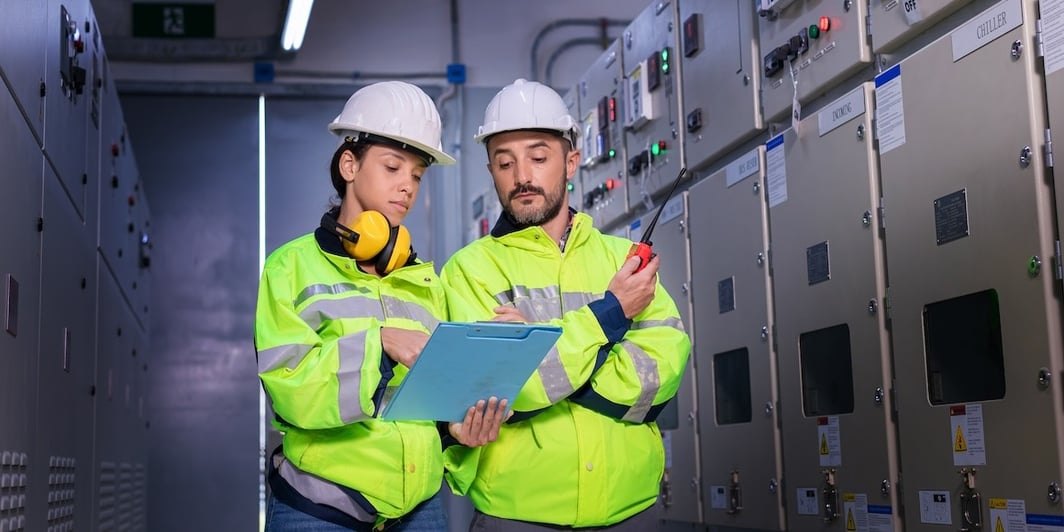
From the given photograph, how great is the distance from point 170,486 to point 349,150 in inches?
270

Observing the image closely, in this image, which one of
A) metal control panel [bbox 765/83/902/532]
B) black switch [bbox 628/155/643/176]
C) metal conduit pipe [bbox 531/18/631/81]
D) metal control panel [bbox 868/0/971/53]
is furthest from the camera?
metal conduit pipe [bbox 531/18/631/81]

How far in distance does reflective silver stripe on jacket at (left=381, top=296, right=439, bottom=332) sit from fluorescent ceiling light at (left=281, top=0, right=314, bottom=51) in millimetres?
5788

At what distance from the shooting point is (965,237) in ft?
9.84

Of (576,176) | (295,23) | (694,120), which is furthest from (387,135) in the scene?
(295,23)

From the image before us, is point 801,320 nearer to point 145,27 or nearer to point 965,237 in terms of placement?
point 965,237

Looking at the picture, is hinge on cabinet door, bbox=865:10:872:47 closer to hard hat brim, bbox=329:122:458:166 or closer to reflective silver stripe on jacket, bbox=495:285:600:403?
reflective silver stripe on jacket, bbox=495:285:600:403

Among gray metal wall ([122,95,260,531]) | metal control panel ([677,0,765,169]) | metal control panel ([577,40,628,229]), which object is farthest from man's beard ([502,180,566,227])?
gray metal wall ([122,95,260,531])

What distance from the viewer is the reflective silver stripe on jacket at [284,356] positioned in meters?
2.27

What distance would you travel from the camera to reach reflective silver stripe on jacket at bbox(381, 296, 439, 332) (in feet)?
8.13

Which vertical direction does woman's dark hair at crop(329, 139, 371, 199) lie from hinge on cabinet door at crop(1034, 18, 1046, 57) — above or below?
below

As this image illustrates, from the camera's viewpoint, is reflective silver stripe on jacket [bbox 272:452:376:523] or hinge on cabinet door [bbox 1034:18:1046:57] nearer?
reflective silver stripe on jacket [bbox 272:452:376:523]

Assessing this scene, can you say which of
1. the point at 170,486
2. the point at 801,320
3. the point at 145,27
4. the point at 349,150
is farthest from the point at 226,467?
the point at 349,150

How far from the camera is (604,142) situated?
5.95 meters

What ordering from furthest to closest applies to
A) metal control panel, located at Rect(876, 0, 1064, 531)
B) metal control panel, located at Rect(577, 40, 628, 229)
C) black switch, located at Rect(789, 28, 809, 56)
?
1. metal control panel, located at Rect(577, 40, 628, 229)
2. black switch, located at Rect(789, 28, 809, 56)
3. metal control panel, located at Rect(876, 0, 1064, 531)
